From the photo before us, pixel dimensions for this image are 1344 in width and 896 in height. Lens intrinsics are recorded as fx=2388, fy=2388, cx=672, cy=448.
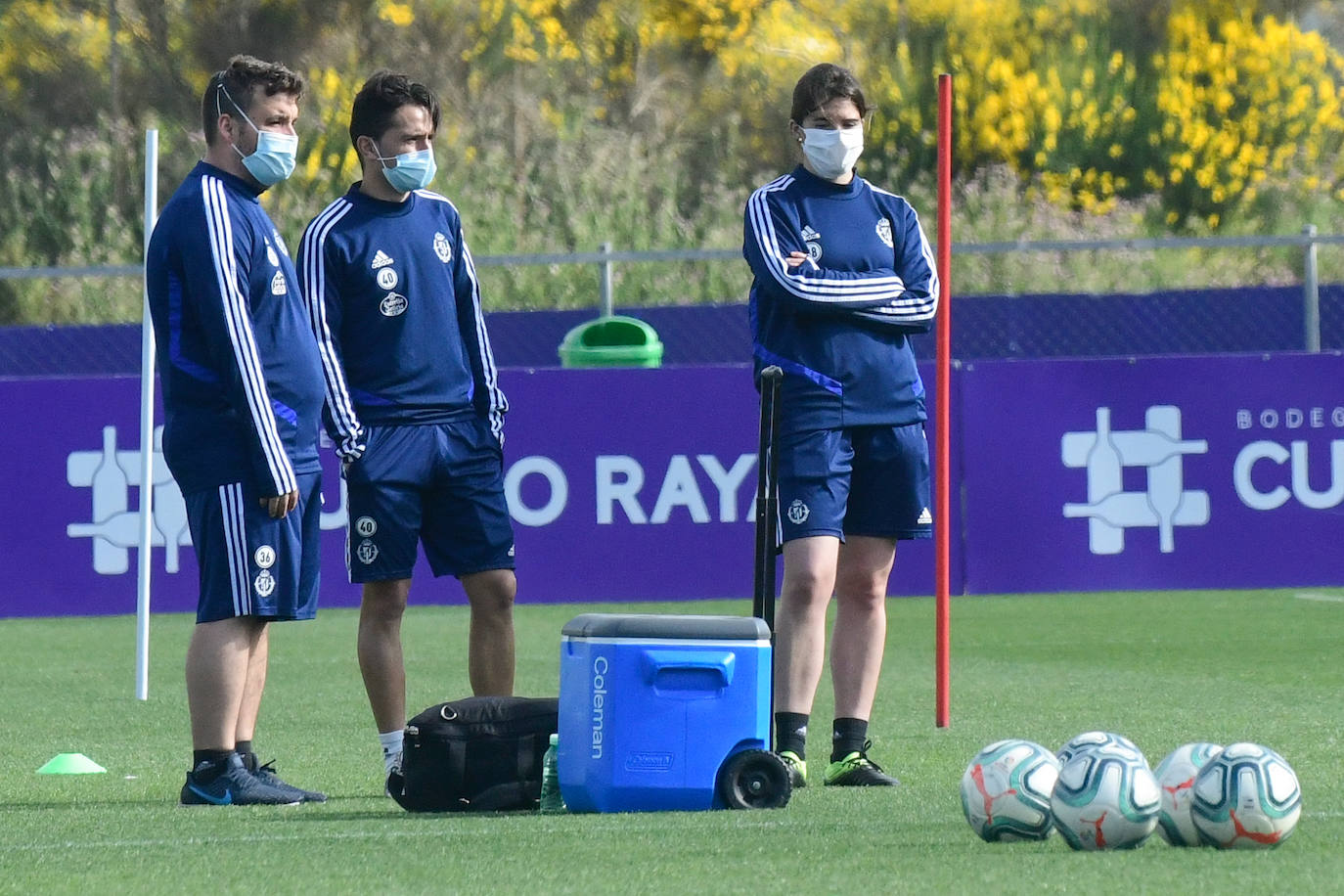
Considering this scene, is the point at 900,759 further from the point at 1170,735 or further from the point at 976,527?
the point at 976,527

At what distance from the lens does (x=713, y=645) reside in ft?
17.9

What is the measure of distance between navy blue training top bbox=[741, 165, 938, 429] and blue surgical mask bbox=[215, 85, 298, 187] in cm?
119

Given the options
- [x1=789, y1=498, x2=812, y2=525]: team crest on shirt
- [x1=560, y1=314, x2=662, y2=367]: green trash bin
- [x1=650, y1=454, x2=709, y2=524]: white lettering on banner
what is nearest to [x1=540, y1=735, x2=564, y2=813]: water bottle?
[x1=789, y1=498, x2=812, y2=525]: team crest on shirt

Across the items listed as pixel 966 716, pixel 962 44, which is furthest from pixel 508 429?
pixel 962 44

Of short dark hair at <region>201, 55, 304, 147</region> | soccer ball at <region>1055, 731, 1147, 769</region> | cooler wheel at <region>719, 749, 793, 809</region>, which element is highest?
short dark hair at <region>201, 55, 304, 147</region>

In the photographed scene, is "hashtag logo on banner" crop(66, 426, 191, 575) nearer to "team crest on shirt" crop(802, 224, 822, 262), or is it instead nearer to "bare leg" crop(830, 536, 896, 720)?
"bare leg" crop(830, 536, 896, 720)

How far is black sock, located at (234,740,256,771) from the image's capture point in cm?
604

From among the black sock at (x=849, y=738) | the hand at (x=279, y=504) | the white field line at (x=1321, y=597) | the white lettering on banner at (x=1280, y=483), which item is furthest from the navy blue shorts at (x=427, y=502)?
the white lettering on banner at (x=1280, y=483)

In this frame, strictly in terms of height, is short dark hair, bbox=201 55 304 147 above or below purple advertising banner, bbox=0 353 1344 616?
above

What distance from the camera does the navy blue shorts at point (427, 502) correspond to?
6.02 meters

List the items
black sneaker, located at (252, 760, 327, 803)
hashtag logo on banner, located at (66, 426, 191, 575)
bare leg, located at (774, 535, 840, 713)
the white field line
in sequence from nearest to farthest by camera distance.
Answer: black sneaker, located at (252, 760, 327, 803) → bare leg, located at (774, 535, 840, 713) → the white field line → hashtag logo on banner, located at (66, 426, 191, 575)

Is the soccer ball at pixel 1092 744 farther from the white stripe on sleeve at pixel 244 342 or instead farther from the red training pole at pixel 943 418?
the red training pole at pixel 943 418

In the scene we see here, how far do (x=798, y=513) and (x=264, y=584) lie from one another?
1.35 meters

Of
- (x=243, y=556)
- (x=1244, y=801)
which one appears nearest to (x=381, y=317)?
(x=243, y=556)
